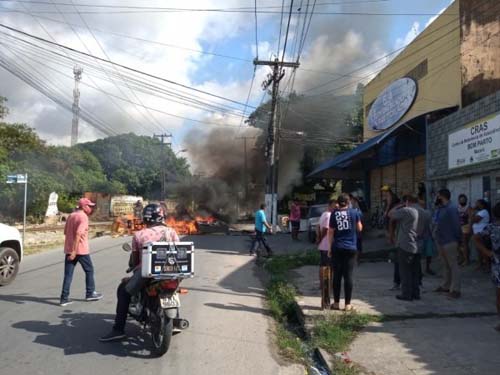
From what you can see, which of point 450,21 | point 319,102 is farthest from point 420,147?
point 319,102

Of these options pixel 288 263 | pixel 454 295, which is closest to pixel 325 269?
pixel 454 295

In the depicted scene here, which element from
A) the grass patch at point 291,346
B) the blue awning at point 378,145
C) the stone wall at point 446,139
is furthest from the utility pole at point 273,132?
the grass patch at point 291,346

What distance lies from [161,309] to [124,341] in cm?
81

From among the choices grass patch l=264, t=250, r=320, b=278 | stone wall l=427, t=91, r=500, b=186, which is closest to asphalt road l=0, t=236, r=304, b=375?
grass patch l=264, t=250, r=320, b=278

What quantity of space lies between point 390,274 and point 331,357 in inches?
207

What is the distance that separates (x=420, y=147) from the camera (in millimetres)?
14820

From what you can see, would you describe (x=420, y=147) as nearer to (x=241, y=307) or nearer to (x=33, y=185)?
(x=241, y=307)

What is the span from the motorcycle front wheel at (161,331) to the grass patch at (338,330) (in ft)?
5.26

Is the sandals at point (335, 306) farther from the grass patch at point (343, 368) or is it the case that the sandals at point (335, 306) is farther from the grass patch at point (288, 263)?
the grass patch at point (288, 263)

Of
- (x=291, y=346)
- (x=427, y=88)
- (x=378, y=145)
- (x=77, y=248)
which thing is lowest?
(x=291, y=346)

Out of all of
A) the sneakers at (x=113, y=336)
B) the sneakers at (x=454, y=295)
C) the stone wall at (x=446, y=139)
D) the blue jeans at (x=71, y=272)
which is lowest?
the sneakers at (x=113, y=336)

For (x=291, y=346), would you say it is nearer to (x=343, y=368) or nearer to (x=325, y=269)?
(x=343, y=368)

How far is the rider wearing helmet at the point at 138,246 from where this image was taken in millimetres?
5105

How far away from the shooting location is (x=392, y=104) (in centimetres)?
1728
